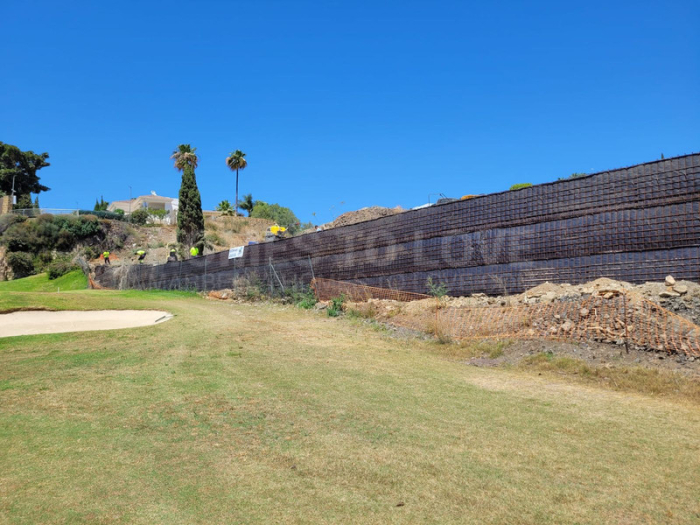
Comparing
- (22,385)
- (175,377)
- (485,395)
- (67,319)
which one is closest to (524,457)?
(485,395)

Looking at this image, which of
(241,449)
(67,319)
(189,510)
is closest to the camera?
(189,510)

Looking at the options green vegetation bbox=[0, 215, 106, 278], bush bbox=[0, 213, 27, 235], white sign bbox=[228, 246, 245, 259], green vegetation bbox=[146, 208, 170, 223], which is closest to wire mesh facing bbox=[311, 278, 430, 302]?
white sign bbox=[228, 246, 245, 259]

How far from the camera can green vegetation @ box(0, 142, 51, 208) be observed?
233 feet

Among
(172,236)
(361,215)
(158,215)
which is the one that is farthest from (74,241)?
(361,215)

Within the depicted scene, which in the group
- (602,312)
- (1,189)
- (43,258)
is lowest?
(602,312)

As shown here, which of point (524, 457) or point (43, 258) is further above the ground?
point (43, 258)

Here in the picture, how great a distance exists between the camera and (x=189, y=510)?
4.29 m

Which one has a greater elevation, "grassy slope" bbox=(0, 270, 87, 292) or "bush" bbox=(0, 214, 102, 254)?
"bush" bbox=(0, 214, 102, 254)

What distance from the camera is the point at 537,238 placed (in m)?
13.2

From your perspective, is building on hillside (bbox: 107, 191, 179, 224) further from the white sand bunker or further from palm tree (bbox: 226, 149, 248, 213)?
the white sand bunker

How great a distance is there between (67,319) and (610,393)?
49.2 feet

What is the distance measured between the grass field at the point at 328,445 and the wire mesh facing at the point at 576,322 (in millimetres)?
1625

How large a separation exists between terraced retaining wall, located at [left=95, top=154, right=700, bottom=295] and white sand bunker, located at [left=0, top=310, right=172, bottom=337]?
6.22m

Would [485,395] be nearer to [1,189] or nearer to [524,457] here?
[524,457]
